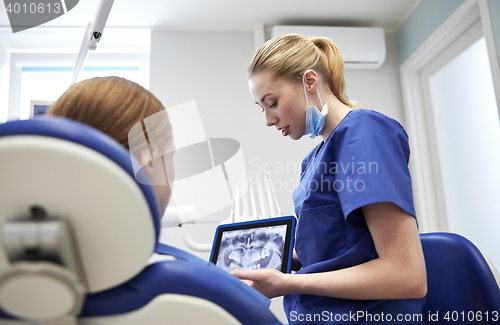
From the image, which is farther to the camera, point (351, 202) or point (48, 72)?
point (48, 72)

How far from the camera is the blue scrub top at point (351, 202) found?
2.76ft

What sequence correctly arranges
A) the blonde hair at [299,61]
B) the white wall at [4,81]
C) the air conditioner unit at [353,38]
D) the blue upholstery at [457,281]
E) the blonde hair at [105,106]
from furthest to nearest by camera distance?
the white wall at [4,81], the air conditioner unit at [353,38], the blonde hair at [299,61], the blue upholstery at [457,281], the blonde hair at [105,106]

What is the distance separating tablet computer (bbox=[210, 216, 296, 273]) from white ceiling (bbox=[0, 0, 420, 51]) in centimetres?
182

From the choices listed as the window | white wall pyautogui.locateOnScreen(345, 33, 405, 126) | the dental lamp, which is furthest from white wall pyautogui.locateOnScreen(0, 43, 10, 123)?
white wall pyautogui.locateOnScreen(345, 33, 405, 126)

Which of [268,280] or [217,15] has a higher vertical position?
[217,15]

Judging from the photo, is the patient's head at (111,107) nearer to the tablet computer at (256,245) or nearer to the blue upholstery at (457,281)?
the tablet computer at (256,245)

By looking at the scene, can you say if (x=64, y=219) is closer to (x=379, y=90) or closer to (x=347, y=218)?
(x=347, y=218)

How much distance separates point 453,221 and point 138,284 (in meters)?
2.52

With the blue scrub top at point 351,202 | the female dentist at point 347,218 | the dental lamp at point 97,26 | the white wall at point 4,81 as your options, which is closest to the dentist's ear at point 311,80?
the female dentist at point 347,218

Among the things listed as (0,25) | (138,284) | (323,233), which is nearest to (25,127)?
(138,284)

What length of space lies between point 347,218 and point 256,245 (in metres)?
0.34

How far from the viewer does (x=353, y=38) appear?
2.66 m

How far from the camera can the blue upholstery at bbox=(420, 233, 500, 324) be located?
1012 millimetres

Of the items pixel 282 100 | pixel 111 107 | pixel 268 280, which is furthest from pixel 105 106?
pixel 282 100
